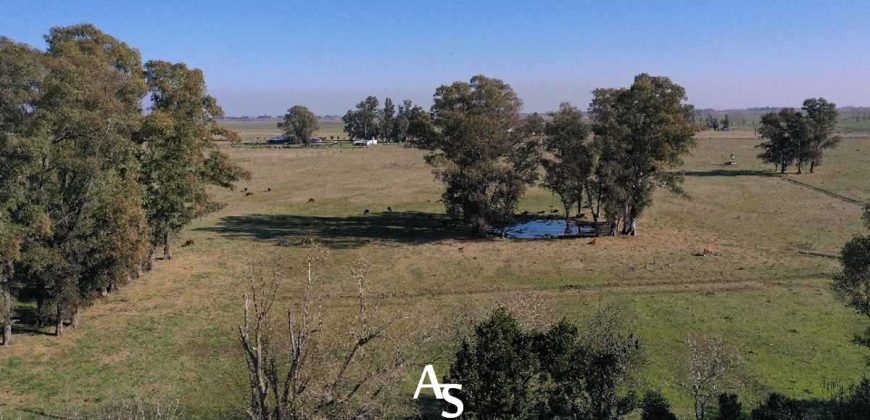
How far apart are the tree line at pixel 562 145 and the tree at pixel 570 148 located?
0.29 feet

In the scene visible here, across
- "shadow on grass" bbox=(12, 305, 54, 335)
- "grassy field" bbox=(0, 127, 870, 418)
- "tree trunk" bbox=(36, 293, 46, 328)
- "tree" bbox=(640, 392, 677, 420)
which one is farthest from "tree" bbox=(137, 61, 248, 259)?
"tree" bbox=(640, 392, 677, 420)

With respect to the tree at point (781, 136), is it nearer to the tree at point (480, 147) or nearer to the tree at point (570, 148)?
the tree at point (570, 148)

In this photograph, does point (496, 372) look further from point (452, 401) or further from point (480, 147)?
point (480, 147)

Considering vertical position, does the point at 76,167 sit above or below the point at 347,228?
above

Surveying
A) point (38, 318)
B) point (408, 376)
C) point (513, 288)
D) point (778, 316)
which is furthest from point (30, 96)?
point (778, 316)

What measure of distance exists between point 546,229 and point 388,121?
134275 mm

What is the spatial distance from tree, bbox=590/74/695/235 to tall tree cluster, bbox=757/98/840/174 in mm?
47541

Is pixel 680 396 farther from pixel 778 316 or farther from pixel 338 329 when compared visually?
pixel 338 329

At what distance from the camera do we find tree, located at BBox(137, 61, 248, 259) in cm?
4072

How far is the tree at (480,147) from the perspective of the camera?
55188 mm

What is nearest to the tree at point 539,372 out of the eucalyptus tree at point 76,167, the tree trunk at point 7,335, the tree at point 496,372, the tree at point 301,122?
the tree at point 496,372

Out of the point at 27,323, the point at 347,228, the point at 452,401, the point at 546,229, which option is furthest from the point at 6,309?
the point at 546,229

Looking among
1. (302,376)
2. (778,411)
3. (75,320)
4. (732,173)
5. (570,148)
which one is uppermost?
(570,148)

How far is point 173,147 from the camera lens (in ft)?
137
